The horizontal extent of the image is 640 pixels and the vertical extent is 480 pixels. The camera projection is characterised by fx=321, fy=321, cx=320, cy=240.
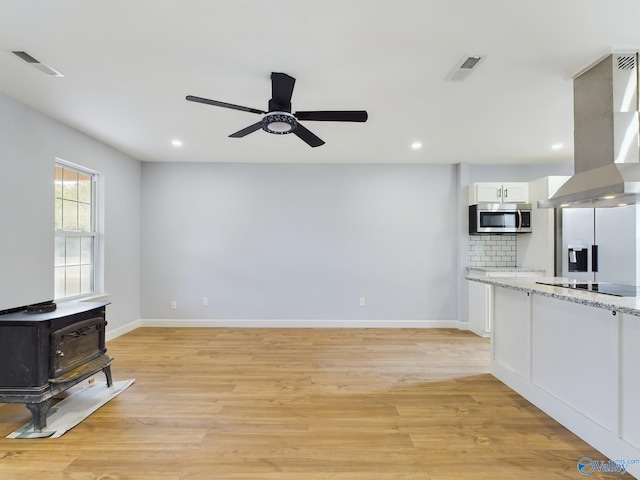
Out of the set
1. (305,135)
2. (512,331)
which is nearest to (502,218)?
(512,331)

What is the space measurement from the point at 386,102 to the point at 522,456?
2.87 m

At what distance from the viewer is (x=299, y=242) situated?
205 inches

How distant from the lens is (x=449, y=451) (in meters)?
2.04

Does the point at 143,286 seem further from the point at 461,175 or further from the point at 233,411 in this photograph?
the point at 461,175

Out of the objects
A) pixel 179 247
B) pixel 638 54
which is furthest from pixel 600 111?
pixel 179 247

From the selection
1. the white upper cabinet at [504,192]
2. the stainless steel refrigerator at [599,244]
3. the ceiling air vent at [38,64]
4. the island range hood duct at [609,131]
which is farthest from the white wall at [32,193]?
the stainless steel refrigerator at [599,244]

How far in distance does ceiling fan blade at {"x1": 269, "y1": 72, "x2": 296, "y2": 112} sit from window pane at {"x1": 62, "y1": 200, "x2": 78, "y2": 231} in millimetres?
2987

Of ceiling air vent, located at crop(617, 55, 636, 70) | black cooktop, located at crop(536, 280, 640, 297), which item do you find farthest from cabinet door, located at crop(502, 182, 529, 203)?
ceiling air vent, located at crop(617, 55, 636, 70)

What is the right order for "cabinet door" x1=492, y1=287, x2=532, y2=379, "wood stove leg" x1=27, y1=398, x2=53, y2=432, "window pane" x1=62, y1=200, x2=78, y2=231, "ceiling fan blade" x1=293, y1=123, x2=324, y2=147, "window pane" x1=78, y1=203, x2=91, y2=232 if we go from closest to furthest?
"wood stove leg" x1=27, y1=398, x2=53, y2=432, "ceiling fan blade" x1=293, y1=123, x2=324, y2=147, "cabinet door" x1=492, y1=287, x2=532, y2=379, "window pane" x1=62, y1=200, x2=78, y2=231, "window pane" x1=78, y1=203, x2=91, y2=232

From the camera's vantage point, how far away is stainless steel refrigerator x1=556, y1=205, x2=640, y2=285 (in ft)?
12.4

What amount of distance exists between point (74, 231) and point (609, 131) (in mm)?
5317

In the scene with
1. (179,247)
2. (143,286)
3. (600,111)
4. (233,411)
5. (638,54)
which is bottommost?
(233,411)

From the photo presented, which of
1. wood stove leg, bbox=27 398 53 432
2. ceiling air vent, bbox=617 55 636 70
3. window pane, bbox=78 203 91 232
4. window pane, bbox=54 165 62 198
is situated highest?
ceiling air vent, bbox=617 55 636 70

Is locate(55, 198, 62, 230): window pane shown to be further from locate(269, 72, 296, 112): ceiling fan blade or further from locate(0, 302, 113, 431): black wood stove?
locate(269, 72, 296, 112): ceiling fan blade
